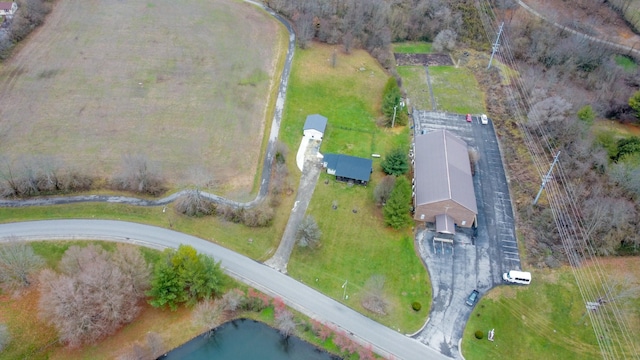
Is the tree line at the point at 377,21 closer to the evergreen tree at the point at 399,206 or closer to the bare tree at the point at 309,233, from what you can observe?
the evergreen tree at the point at 399,206

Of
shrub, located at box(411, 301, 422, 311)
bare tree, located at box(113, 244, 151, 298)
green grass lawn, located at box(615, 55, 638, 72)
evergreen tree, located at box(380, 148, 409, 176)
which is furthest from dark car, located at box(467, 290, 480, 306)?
green grass lawn, located at box(615, 55, 638, 72)

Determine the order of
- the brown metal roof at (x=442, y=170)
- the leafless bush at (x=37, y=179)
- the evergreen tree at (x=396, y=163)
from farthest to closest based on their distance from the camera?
the evergreen tree at (x=396, y=163), the brown metal roof at (x=442, y=170), the leafless bush at (x=37, y=179)

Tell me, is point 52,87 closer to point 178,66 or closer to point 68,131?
point 68,131

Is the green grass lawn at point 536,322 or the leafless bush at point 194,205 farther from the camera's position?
the leafless bush at point 194,205

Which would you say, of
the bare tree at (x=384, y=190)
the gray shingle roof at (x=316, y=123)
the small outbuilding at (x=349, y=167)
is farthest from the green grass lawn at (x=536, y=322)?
the gray shingle roof at (x=316, y=123)

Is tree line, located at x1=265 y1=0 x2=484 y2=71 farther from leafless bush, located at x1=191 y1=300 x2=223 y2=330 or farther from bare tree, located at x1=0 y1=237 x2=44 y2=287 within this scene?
bare tree, located at x1=0 y1=237 x2=44 y2=287

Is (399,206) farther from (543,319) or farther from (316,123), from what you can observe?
(316,123)
